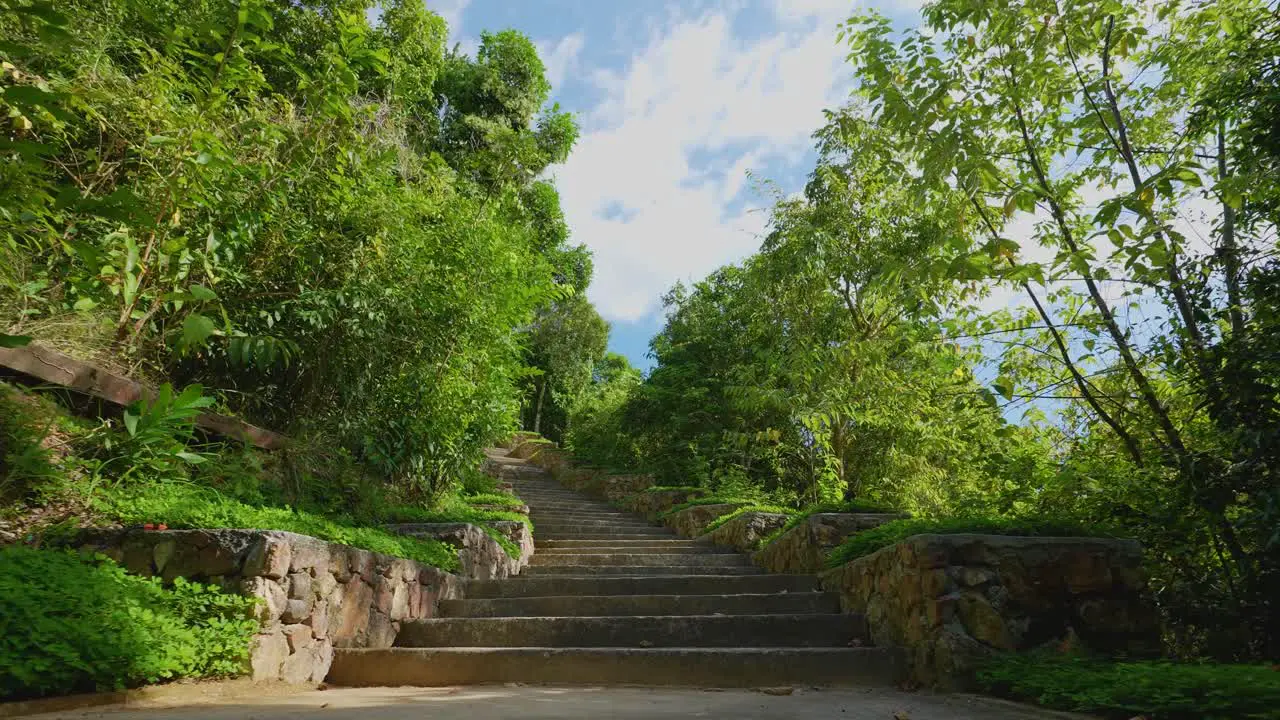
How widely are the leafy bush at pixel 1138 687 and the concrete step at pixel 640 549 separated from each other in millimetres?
4182

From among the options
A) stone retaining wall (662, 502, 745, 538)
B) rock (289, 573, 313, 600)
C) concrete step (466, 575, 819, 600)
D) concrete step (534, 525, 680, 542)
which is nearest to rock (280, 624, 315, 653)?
rock (289, 573, 313, 600)

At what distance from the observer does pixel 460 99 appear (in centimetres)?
1541

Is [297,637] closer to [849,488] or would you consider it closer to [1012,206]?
[1012,206]

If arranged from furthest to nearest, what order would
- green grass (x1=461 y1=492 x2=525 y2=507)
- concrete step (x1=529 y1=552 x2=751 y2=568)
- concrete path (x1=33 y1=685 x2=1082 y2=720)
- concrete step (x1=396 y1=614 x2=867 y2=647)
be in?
green grass (x1=461 y1=492 x2=525 y2=507) < concrete step (x1=529 y1=552 x2=751 y2=568) < concrete step (x1=396 y1=614 x2=867 y2=647) < concrete path (x1=33 y1=685 x2=1082 y2=720)

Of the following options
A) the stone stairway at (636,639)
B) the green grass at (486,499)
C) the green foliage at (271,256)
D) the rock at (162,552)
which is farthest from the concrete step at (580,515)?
the rock at (162,552)

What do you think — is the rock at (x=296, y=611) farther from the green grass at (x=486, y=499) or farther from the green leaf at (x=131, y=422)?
the green grass at (x=486, y=499)

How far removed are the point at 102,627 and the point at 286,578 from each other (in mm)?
833

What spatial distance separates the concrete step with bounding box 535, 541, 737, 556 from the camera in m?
7.38

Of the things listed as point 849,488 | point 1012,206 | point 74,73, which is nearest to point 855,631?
point 1012,206

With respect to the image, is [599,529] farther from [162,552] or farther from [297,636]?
[162,552]

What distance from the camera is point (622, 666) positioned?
12.4ft

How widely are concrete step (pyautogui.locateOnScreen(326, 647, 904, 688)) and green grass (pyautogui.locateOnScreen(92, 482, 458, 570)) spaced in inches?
27.8

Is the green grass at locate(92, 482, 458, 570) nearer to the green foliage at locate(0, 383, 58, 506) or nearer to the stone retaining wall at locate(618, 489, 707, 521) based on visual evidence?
the green foliage at locate(0, 383, 58, 506)

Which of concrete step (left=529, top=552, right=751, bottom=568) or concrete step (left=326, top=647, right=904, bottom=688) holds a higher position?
concrete step (left=529, top=552, right=751, bottom=568)
